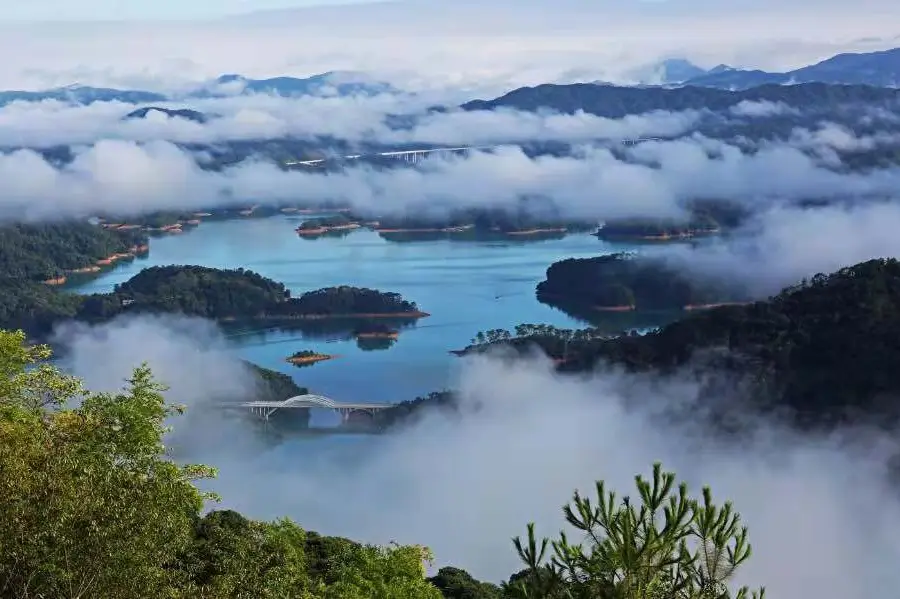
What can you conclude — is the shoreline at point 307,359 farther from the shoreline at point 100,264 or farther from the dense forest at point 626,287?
the shoreline at point 100,264

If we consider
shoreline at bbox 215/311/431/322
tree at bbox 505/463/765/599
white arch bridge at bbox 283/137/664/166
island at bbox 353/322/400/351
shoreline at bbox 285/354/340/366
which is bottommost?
shoreline at bbox 285/354/340/366

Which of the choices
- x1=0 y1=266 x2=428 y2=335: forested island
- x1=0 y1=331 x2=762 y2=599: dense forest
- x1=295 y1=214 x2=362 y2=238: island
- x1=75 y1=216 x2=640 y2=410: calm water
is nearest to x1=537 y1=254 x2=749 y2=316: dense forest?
x1=75 y1=216 x2=640 y2=410: calm water

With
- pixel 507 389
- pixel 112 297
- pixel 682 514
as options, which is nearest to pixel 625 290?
pixel 507 389

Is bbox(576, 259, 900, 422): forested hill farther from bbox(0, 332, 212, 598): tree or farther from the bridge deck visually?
bbox(0, 332, 212, 598): tree

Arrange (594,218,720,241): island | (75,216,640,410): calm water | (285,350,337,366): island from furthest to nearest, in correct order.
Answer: (594,218,720,241): island < (285,350,337,366): island < (75,216,640,410): calm water

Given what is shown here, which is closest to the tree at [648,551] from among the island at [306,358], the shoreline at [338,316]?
the island at [306,358]

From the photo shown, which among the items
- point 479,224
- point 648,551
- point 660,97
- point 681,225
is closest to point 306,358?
point 648,551
